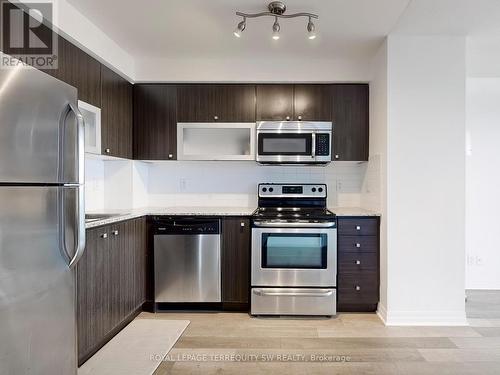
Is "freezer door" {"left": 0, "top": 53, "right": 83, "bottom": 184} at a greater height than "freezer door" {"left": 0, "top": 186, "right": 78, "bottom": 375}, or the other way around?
"freezer door" {"left": 0, "top": 53, "right": 83, "bottom": 184}

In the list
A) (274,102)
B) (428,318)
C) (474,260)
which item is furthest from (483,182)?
(274,102)

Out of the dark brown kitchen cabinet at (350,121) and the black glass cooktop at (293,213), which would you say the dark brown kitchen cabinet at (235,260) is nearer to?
the black glass cooktop at (293,213)

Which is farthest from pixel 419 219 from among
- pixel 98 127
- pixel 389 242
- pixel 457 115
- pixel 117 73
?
pixel 117 73

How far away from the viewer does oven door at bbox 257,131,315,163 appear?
11.2 feet

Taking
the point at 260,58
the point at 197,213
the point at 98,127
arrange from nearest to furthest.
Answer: the point at 98,127 → the point at 197,213 → the point at 260,58

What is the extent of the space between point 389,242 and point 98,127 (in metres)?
2.63

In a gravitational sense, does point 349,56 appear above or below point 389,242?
above

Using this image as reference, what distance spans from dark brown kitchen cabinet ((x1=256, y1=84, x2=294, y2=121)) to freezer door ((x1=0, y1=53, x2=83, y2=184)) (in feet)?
6.82

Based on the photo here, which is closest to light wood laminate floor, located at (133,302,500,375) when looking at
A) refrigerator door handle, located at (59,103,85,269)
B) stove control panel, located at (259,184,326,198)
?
refrigerator door handle, located at (59,103,85,269)

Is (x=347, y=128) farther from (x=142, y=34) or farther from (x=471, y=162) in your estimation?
(x=142, y=34)

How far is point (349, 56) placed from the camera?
3.33 meters

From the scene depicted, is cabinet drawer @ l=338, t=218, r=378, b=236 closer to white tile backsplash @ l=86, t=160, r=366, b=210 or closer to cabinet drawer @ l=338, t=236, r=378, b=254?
cabinet drawer @ l=338, t=236, r=378, b=254

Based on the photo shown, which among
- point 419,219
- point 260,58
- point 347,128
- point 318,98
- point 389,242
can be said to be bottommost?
point 389,242

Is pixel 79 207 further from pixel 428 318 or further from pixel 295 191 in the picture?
pixel 428 318
